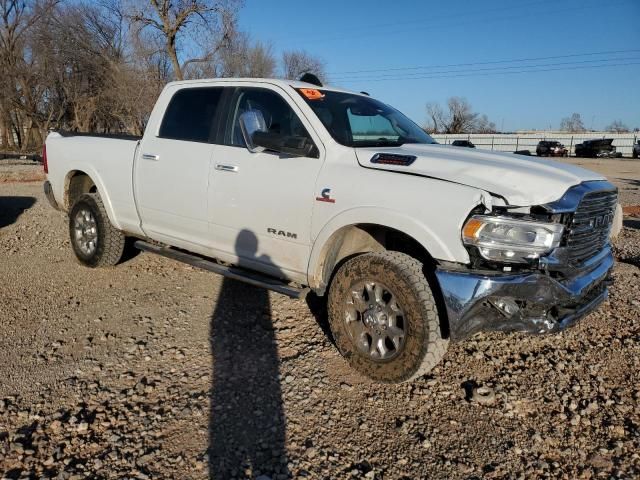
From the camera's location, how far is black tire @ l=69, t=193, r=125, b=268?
545cm

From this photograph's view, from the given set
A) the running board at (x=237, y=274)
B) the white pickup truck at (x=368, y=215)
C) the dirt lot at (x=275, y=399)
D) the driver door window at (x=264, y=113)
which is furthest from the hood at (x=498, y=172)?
the dirt lot at (x=275, y=399)

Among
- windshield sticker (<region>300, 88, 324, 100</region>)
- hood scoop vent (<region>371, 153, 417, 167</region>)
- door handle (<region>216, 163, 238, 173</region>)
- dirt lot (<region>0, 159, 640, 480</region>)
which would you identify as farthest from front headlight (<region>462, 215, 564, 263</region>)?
door handle (<region>216, 163, 238, 173</region>)

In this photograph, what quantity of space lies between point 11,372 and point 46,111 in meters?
42.2

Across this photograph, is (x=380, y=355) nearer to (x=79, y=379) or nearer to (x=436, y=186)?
(x=436, y=186)

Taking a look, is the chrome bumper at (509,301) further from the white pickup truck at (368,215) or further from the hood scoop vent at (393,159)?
the hood scoop vent at (393,159)

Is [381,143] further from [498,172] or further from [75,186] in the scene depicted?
[75,186]

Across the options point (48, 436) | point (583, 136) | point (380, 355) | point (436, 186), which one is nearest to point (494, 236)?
point (436, 186)

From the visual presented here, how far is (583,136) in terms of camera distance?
57562 millimetres

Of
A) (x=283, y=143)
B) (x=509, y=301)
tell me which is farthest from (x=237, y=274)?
(x=509, y=301)

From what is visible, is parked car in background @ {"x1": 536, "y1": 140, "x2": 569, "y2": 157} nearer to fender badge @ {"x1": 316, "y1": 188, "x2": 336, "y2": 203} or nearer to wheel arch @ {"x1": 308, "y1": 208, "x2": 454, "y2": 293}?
wheel arch @ {"x1": 308, "y1": 208, "x2": 454, "y2": 293}

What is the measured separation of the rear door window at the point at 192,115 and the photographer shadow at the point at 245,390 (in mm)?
1089

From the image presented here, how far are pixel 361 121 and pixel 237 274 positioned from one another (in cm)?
162

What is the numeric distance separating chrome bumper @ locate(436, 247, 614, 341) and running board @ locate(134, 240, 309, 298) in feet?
3.97

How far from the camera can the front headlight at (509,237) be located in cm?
288
